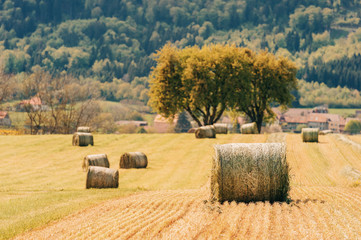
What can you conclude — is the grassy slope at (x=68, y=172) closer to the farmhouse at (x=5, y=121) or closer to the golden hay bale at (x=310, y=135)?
the golden hay bale at (x=310, y=135)

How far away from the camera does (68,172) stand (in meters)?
32.6

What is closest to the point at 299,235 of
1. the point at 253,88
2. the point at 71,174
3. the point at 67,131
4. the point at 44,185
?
the point at 44,185

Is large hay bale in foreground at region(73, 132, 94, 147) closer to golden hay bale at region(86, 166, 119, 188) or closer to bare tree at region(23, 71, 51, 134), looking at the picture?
golden hay bale at region(86, 166, 119, 188)

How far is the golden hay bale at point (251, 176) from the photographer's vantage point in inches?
575

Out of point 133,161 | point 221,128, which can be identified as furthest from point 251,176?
point 221,128

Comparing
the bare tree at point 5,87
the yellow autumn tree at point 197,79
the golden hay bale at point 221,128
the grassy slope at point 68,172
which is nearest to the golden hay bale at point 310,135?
the grassy slope at point 68,172

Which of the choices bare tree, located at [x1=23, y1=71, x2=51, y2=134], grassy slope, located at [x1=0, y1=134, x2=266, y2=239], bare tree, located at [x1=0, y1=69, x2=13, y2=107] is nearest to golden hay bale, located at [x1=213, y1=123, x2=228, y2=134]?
grassy slope, located at [x1=0, y1=134, x2=266, y2=239]

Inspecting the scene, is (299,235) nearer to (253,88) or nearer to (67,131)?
(253,88)

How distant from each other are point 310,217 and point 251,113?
65.0m

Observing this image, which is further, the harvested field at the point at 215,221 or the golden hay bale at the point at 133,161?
the golden hay bale at the point at 133,161

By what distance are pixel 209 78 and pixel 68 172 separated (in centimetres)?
3514

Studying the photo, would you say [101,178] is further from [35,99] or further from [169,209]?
[35,99]

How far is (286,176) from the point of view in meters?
14.8

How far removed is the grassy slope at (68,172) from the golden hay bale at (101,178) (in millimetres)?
608
